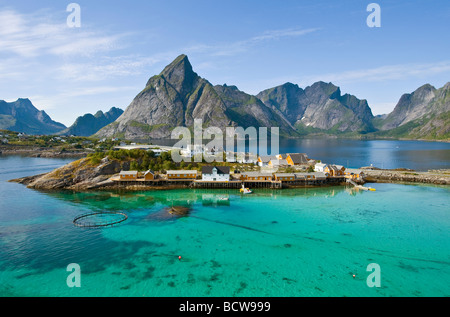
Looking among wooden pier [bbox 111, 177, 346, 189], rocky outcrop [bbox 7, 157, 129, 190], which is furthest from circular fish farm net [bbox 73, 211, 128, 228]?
rocky outcrop [bbox 7, 157, 129, 190]

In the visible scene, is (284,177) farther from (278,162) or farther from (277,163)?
(278,162)

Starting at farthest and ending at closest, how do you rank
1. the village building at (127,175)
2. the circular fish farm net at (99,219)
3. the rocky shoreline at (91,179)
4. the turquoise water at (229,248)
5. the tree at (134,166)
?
1. the tree at (134,166)
2. the village building at (127,175)
3. the rocky shoreline at (91,179)
4. the circular fish farm net at (99,219)
5. the turquoise water at (229,248)

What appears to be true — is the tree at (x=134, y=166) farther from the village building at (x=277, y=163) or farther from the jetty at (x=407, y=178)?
the jetty at (x=407, y=178)

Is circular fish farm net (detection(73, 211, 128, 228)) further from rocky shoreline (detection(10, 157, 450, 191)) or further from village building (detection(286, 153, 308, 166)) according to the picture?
village building (detection(286, 153, 308, 166))

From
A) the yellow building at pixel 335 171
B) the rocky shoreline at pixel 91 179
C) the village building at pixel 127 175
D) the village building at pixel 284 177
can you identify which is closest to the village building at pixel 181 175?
the rocky shoreline at pixel 91 179

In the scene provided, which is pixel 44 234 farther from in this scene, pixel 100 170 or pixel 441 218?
pixel 441 218

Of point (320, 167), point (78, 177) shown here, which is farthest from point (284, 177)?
point (78, 177)
